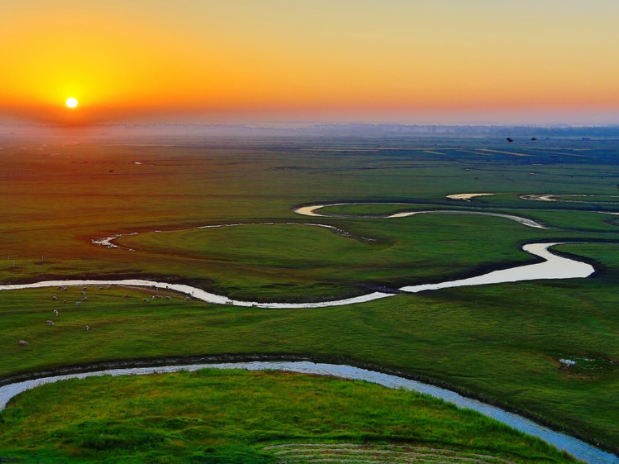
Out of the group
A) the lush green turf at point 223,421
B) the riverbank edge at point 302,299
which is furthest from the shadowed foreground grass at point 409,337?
the lush green turf at point 223,421

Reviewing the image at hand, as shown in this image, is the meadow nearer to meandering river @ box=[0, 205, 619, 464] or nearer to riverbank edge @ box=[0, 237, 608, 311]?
riverbank edge @ box=[0, 237, 608, 311]

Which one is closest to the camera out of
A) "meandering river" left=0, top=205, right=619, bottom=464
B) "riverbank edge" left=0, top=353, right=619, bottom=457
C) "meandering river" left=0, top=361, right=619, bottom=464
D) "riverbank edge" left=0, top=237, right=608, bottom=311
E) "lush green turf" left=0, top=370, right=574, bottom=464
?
"lush green turf" left=0, top=370, right=574, bottom=464

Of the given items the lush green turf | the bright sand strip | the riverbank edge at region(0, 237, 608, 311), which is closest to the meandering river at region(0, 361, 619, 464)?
the lush green turf

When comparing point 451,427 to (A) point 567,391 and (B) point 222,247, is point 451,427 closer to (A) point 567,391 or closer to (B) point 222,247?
(A) point 567,391

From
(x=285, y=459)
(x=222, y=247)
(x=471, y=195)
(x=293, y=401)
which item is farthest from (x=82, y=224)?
(x=471, y=195)

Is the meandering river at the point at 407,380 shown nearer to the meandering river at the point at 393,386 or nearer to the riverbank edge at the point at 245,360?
the meandering river at the point at 393,386

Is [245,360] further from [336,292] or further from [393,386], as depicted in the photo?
[336,292]

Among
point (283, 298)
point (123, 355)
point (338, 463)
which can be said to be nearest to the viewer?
point (338, 463)
